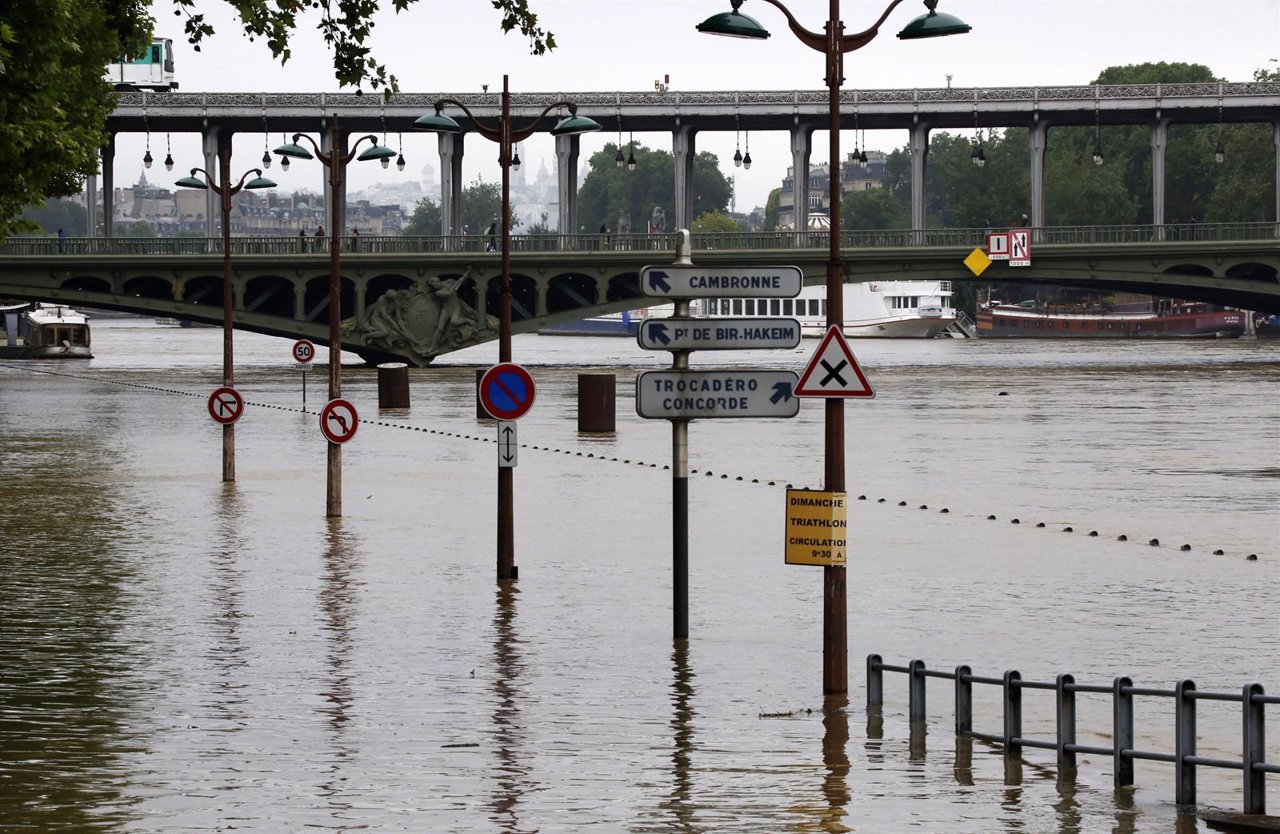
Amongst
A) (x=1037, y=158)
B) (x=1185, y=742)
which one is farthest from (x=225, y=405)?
(x=1037, y=158)

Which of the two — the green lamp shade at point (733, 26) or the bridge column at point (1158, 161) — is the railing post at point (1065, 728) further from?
the bridge column at point (1158, 161)

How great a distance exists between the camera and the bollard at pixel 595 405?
5841 centimetres

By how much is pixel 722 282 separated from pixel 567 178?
311ft

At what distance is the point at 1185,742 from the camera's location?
12.9m

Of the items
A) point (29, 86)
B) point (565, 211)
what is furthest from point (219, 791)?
point (565, 211)

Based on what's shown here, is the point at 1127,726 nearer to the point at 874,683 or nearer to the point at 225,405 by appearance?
the point at 874,683

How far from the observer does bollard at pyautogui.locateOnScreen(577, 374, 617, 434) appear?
58406 mm

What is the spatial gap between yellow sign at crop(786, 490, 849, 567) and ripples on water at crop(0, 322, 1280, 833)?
3.71 feet

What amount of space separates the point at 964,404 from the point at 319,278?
38754 millimetres

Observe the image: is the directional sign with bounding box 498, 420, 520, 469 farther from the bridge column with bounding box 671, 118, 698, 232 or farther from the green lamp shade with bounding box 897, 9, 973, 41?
the bridge column with bounding box 671, 118, 698, 232

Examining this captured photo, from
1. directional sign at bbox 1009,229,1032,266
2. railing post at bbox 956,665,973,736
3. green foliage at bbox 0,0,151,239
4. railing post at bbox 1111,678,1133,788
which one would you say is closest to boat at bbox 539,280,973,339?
directional sign at bbox 1009,229,1032,266

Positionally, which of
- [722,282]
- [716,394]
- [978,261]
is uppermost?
[978,261]

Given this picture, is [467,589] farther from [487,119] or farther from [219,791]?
[487,119]

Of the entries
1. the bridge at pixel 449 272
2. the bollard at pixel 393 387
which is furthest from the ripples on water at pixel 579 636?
the bridge at pixel 449 272
